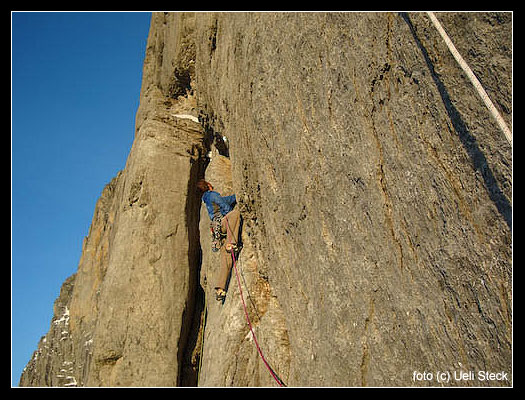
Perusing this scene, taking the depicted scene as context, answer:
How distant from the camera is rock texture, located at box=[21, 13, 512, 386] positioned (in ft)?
11.0

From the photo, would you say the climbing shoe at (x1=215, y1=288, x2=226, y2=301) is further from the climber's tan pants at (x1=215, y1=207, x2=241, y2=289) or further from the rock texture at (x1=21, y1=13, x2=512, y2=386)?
the rock texture at (x1=21, y1=13, x2=512, y2=386)

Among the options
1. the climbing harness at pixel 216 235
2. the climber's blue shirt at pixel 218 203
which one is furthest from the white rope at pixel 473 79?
the climber's blue shirt at pixel 218 203

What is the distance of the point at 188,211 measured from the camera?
1019 centimetres

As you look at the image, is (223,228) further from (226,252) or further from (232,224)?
(226,252)

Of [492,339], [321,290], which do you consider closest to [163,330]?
[321,290]

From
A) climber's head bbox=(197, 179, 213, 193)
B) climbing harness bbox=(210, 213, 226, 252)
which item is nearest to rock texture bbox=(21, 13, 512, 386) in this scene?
climber's head bbox=(197, 179, 213, 193)

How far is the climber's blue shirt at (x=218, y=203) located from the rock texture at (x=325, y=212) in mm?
572

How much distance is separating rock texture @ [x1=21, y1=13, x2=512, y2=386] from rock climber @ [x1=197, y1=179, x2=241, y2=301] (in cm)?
23

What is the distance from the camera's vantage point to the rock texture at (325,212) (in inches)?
132

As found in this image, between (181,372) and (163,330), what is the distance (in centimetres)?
86

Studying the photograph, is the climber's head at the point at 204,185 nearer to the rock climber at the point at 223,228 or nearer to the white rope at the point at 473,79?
the rock climber at the point at 223,228

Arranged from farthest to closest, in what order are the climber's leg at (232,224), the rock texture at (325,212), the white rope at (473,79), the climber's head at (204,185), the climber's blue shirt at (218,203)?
the climber's head at (204,185)
the climber's blue shirt at (218,203)
the climber's leg at (232,224)
the rock texture at (325,212)
the white rope at (473,79)

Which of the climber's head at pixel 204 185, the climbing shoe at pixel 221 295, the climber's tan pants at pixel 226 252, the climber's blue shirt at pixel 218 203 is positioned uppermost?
the climber's head at pixel 204 185

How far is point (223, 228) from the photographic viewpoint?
8.65 meters
